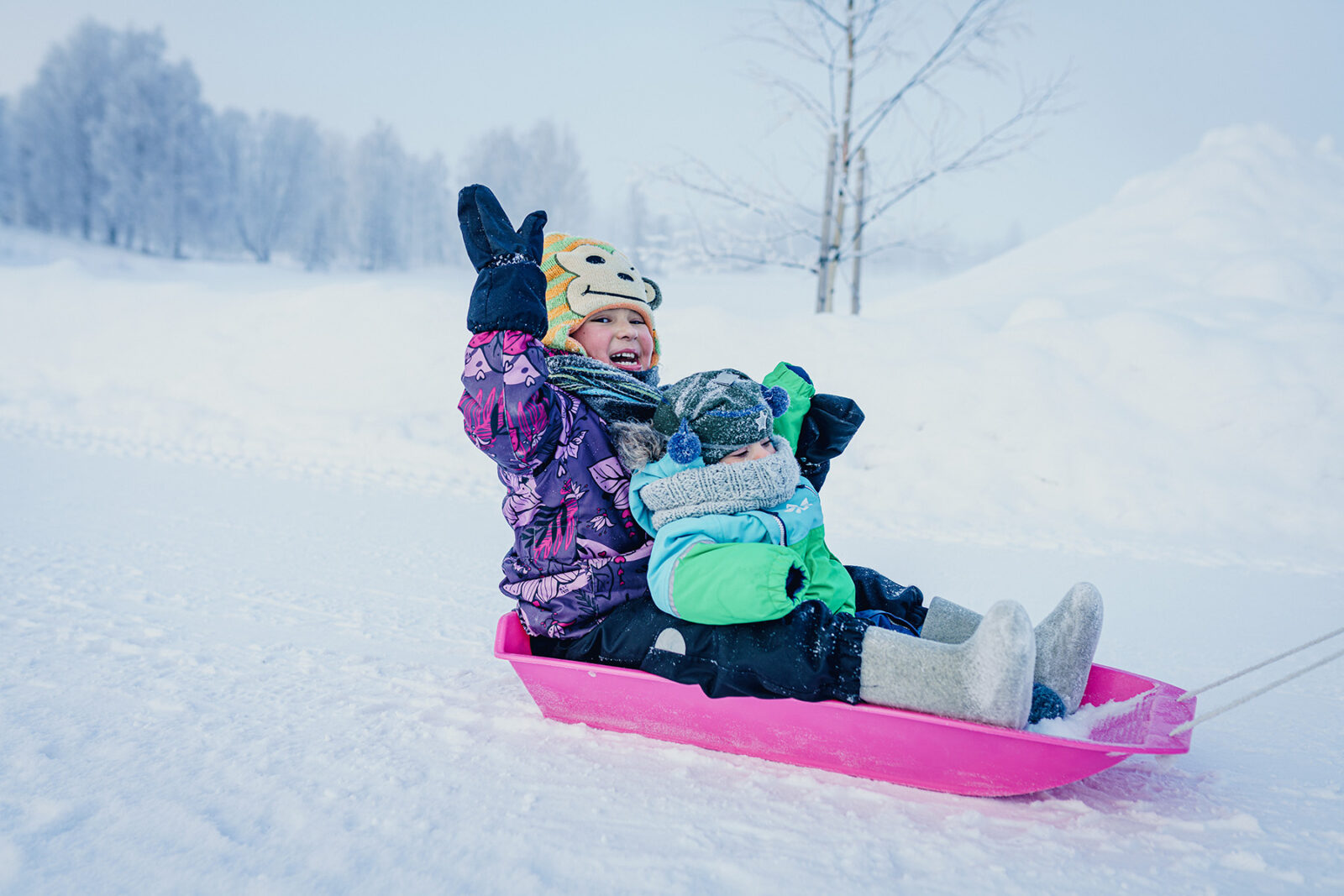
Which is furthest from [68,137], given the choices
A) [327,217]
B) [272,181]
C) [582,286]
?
[582,286]

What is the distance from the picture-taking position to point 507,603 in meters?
2.92

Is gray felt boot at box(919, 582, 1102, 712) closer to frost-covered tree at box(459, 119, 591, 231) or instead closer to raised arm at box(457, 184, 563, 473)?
raised arm at box(457, 184, 563, 473)

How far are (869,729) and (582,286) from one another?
1.31 metres

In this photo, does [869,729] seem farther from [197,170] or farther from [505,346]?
[197,170]

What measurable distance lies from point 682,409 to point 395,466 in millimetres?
3686

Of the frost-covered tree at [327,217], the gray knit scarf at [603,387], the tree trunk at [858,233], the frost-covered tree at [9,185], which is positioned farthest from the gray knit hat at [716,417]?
the frost-covered tree at [9,185]

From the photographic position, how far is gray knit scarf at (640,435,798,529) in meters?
1.78

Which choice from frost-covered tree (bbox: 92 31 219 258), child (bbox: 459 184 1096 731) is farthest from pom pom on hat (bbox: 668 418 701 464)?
frost-covered tree (bbox: 92 31 219 258)

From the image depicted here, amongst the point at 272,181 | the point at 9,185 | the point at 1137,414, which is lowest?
the point at 1137,414

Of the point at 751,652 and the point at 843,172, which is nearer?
the point at 751,652

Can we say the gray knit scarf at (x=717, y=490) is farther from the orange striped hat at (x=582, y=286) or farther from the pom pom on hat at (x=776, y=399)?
the orange striped hat at (x=582, y=286)

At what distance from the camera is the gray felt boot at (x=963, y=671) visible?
1.50 meters

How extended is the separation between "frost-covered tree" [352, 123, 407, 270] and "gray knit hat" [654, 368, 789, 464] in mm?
27740

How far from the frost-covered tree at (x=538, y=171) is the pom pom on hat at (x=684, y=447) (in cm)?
2284
